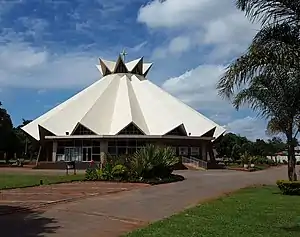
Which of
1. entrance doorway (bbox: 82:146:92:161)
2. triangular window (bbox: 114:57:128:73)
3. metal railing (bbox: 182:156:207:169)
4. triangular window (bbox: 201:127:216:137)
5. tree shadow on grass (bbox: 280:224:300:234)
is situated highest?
triangular window (bbox: 114:57:128:73)

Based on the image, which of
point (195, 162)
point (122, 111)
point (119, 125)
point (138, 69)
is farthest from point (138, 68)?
point (195, 162)

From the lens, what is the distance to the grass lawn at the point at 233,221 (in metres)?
9.84

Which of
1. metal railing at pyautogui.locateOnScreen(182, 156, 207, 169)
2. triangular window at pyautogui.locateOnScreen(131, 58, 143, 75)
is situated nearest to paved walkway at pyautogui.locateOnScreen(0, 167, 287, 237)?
metal railing at pyautogui.locateOnScreen(182, 156, 207, 169)

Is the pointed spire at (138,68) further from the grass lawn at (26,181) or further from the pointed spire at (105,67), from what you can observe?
the grass lawn at (26,181)

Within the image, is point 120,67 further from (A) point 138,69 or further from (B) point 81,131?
(B) point 81,131

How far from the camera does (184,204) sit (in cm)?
1603

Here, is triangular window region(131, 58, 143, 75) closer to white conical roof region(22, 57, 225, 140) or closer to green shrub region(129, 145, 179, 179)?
white conical roof region(22, 57, 225, 140)

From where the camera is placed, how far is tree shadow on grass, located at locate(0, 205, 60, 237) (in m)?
10.1

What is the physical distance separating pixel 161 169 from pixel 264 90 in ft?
34.4

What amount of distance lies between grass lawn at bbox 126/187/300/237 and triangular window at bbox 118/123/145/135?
128 feet

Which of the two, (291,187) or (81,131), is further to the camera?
(81,131)

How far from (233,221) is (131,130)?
43630 mm

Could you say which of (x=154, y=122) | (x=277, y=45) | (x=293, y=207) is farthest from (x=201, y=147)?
(x=277, y=45)

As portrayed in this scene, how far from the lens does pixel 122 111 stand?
5903 cm
